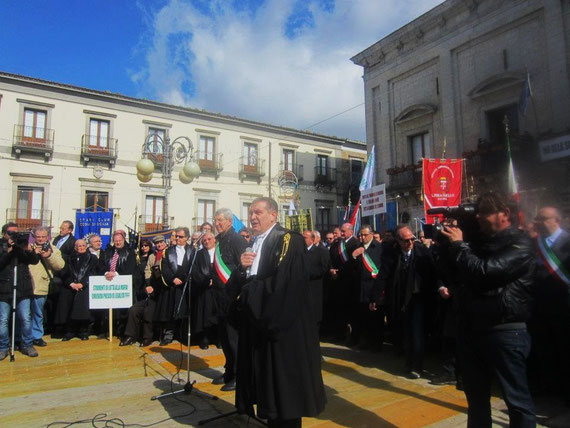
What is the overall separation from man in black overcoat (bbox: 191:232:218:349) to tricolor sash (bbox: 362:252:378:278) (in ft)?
7.39

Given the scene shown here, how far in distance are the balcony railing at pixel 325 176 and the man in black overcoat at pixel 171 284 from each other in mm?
25132

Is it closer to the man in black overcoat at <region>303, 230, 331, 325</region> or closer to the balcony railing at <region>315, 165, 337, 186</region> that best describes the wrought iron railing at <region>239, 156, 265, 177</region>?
the balcony railing at <region>315, 165, 337, 186</region>

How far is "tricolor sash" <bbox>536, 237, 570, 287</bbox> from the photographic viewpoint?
152 inches

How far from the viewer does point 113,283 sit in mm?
7258

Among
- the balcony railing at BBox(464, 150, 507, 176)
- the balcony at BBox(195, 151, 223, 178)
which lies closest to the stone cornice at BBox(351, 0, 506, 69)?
the balcony railing at BBox(464, 150, 507, 176)

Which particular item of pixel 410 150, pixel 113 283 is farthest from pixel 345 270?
pixel 410 150

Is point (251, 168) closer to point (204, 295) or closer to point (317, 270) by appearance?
point (204, 295)

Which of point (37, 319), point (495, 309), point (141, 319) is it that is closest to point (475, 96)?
point (141, 319)

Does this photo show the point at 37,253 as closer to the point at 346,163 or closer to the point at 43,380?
the point at 43,380

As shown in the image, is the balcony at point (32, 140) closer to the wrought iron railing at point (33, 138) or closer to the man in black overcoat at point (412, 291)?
the wrought iron railing at point (33, 138)

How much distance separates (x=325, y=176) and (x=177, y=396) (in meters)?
28.5

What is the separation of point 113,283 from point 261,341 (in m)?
5.33

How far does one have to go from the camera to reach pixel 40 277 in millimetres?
6570

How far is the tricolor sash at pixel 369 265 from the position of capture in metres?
6.16
